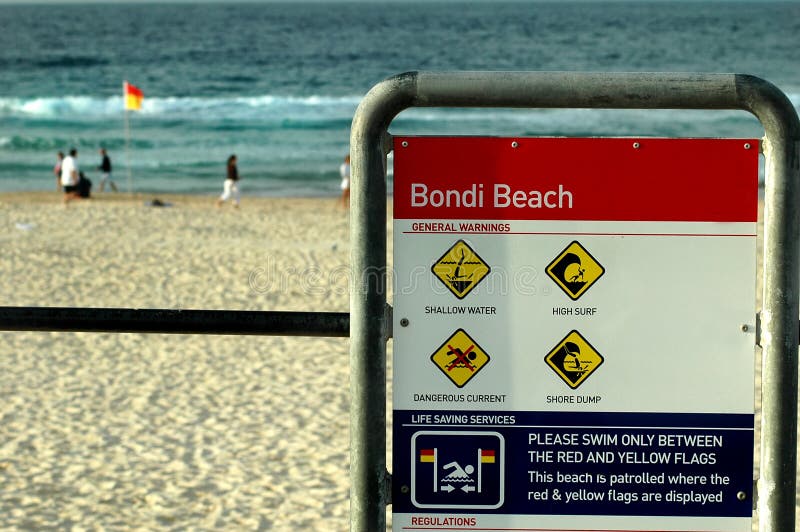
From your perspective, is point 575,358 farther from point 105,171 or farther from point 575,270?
point 105,171

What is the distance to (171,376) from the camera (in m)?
8.40

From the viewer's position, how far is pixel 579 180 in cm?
176

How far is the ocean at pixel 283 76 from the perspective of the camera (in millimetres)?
30328

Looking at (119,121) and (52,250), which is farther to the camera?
(119,121)

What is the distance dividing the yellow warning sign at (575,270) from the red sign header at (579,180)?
6 cm

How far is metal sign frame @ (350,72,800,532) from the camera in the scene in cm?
169

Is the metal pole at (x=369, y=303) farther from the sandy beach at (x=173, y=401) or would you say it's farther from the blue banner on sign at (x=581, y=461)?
the sandy beach at (x=173, y=401)

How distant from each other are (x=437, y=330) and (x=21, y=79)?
2253 inches

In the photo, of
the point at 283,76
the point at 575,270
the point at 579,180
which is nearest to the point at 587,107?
the point at 579,180

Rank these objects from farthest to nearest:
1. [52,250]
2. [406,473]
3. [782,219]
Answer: [52,250]
[406,473]
[782,219]

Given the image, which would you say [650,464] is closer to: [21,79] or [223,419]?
[223,419]

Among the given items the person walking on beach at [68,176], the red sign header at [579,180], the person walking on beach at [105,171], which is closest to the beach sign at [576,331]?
the red sign header at [579,180]

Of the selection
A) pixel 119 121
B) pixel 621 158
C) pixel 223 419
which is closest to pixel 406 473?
pixel 621 158

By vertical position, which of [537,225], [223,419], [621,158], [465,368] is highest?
[621,158]
